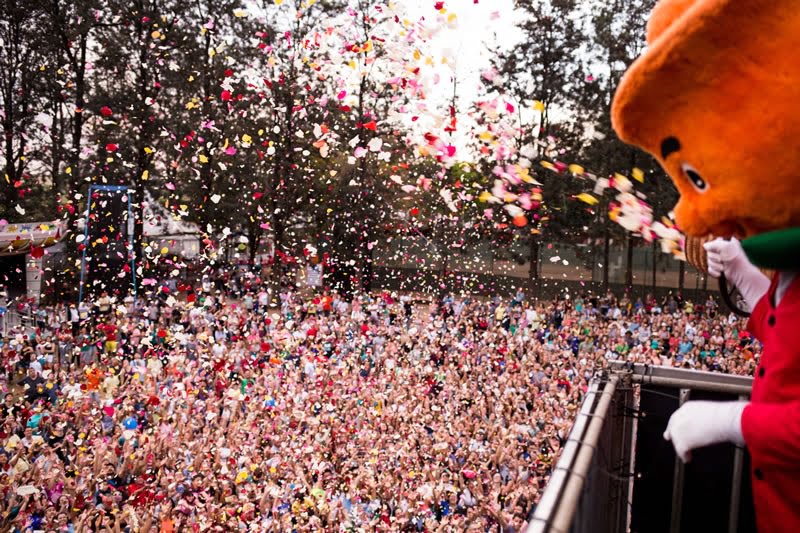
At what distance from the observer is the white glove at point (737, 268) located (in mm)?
2049

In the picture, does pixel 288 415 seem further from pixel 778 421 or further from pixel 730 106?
pixel 730 106

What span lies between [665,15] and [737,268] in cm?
92

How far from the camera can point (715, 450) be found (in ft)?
8.64

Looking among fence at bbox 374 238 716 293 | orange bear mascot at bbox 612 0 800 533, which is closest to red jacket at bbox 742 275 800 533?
orange bear mascot at bbox 612 0 800 533

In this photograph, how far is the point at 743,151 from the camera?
143cm

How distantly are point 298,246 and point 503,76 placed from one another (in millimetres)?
10005

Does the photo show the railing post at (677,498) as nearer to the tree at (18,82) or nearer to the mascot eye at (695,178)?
the mascot eye at (695,178)

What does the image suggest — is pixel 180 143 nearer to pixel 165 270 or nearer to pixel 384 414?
pixel 165 270

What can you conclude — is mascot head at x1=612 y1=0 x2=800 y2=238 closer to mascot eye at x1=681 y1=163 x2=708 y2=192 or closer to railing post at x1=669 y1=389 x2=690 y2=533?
mascot eye at x1=681 y1=163 x2=708 y2=192

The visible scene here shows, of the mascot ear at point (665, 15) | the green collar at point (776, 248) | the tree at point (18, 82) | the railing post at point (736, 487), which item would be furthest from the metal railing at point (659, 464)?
the tree at point (18, 82)

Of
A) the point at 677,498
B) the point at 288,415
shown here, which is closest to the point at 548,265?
the point at 288,415

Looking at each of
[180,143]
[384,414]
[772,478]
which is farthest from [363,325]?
[772,478]

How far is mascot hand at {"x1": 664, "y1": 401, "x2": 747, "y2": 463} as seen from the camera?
166 centimetres

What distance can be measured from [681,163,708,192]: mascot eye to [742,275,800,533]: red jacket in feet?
1.24
